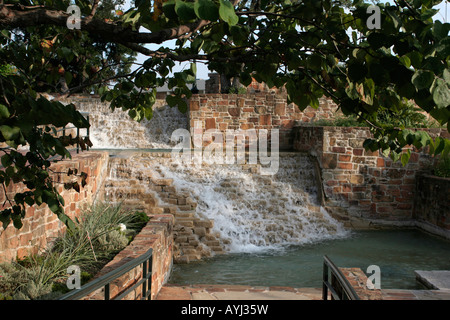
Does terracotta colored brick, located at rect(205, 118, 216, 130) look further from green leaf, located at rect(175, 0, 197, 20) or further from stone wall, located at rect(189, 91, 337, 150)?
green leaf, located at rect(175, 0, 197, 20)

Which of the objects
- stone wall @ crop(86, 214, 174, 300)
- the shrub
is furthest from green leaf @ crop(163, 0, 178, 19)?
stone wall @ crop(86, 214, 174, 300)

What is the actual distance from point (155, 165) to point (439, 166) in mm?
7022

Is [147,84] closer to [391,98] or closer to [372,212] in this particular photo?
[391,98]

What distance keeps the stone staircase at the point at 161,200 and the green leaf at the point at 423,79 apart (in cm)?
674

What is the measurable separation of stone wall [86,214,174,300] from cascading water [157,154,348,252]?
1.77 meters

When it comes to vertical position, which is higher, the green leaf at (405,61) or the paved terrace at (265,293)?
the green leaf at (405,61)

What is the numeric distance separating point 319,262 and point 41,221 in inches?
186

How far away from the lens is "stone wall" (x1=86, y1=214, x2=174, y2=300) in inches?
175

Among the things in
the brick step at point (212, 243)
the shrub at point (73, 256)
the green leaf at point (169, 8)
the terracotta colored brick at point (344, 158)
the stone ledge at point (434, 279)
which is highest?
the green leaf at point (169, 8)

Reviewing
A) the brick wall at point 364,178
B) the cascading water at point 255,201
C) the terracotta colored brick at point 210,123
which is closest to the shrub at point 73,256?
the cascading water at point 255,201

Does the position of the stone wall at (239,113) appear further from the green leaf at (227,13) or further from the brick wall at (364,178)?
the green leaf at (227,13)

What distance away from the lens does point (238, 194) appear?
1018 cm

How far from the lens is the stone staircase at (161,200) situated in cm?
837
